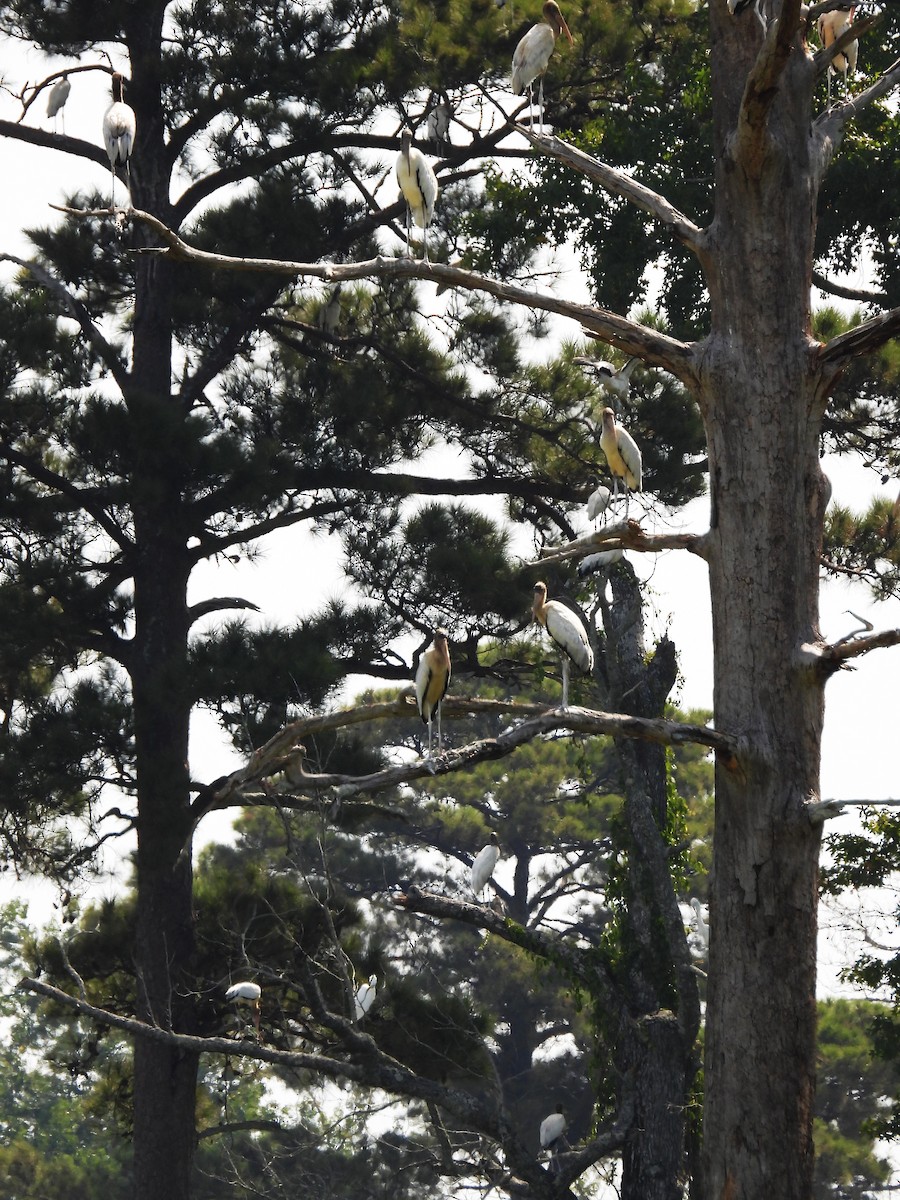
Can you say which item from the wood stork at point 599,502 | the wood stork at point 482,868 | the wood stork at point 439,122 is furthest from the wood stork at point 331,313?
the wood stork at point 482,868

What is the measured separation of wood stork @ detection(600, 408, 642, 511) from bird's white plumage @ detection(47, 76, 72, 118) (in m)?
5.43

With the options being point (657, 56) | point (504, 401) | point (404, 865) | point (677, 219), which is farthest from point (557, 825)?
point (677, 219)

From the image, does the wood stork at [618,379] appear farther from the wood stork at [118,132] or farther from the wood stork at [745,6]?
the wood stork at [745,6]

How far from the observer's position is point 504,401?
37.7 feet

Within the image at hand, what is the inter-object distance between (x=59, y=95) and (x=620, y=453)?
567 cm

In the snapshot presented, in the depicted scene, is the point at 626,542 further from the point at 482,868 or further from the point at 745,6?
the point at 482,868

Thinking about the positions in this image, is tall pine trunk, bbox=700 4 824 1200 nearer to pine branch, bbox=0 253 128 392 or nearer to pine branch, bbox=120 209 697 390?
pine branch, bbox=120 209 697 390

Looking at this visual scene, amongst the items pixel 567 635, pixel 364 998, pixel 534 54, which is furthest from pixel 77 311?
pixel 567 635

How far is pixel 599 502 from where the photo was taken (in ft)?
31.8

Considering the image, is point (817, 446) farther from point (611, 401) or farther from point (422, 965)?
point (422, 965)

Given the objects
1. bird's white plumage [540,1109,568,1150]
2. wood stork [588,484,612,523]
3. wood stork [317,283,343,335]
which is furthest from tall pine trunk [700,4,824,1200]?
bird's white plumage [540,1109,568,1150]

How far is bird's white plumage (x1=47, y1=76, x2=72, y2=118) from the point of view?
11.9 m

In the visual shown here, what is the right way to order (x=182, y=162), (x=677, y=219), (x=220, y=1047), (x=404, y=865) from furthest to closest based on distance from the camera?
1. (x=404, y=865)
2. (x=182, y=162)
3. (x=220, y=1047)
4. (x=677, y=219)

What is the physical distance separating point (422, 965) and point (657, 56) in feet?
45.9
